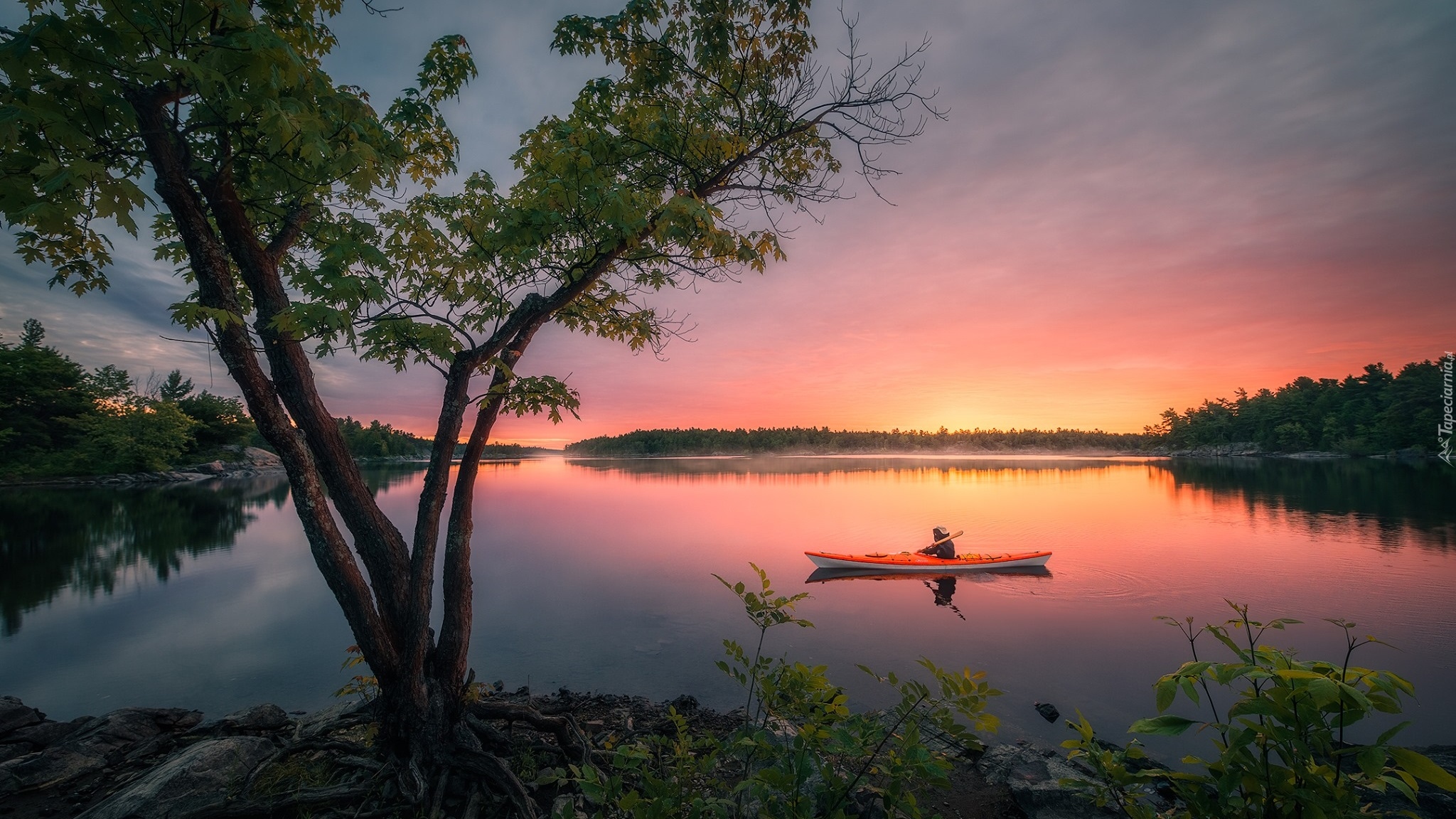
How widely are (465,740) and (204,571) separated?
74.3 feet

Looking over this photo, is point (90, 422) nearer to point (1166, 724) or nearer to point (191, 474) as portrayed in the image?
point (191, 474)

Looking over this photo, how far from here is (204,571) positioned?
20.2 m

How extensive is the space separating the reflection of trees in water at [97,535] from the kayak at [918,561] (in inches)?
875

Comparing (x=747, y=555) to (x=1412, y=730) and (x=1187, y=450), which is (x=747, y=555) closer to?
(x=1412, y=730)

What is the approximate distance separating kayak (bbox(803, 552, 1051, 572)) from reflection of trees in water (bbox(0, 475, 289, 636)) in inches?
875

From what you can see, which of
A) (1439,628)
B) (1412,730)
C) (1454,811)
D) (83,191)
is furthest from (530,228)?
(1439,628)

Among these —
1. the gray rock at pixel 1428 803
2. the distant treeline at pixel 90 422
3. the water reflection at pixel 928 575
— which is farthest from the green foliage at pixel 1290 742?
the distant treeline at pixel 90 422

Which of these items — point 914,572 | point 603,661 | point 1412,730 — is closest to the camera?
point 1412,730

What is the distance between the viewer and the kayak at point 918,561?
18125 millimetres

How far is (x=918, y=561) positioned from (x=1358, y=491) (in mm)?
47406

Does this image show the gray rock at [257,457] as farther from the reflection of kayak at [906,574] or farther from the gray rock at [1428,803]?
the gray rock at [1428,803]

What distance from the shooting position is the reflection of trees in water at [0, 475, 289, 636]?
17969 mm

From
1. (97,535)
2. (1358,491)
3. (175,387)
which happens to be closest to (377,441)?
(175,387)

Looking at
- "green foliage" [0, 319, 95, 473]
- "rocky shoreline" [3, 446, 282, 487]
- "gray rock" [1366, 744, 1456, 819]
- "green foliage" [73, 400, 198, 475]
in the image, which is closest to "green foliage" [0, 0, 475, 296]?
"gray rock" [1366, 744, 1456, 819]
